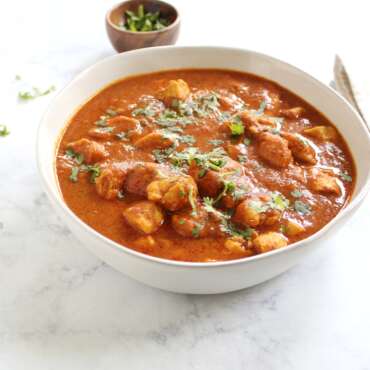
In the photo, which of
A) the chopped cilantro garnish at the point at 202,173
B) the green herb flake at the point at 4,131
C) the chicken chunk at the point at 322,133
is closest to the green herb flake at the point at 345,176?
the chicken chunk at the point at 322,133

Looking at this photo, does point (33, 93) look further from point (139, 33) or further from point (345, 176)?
point (345, 176)

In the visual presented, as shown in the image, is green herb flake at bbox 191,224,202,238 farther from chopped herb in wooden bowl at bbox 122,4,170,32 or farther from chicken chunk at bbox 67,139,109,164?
chopped herb in wooden bowl at bbox 122,4,170,32

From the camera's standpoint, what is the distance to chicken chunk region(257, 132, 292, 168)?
4160mm

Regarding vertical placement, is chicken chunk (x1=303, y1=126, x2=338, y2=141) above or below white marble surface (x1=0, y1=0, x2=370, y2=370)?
above

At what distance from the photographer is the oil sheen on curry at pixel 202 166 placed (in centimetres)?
373

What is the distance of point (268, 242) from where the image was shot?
360 cm

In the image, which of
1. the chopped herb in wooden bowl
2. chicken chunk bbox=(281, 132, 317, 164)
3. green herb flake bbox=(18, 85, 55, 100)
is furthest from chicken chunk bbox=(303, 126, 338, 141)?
green herb flake bbox=(18, 85, 55, 100)

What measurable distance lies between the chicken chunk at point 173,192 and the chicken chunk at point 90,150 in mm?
580

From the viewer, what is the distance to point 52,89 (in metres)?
5.56

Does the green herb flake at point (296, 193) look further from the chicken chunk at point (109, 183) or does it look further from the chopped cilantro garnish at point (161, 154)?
the chicken chunk at point (109, 183)

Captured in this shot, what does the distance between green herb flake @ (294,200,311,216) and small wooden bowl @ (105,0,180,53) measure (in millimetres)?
2479

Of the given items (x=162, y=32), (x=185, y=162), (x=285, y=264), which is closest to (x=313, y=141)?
(x=185, y=162)

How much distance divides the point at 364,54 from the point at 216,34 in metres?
1.72

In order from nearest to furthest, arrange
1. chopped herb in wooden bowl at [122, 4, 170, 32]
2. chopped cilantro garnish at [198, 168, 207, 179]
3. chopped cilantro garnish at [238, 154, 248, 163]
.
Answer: chopped cilantro garnish at [198, 168, 207, 179] < chopped cilantro garnish at [238, 154, 248, 163] < chopped herb in wooden bowl at [122, 4, 170, 32]
